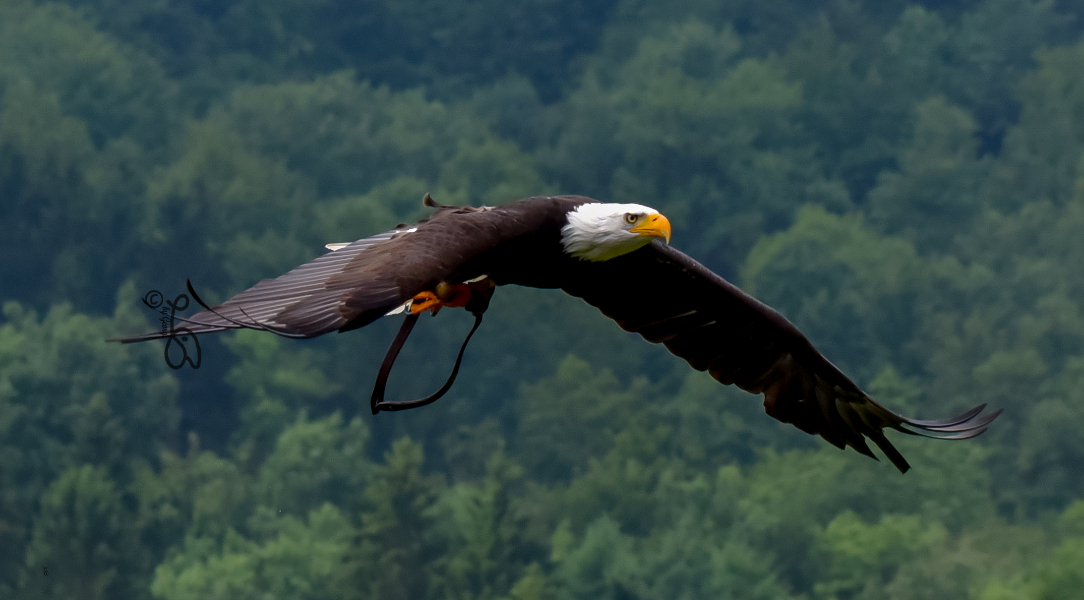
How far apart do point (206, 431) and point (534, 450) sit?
43.7 ft

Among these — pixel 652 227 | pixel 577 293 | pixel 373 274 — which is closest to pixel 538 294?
pixel 577 293

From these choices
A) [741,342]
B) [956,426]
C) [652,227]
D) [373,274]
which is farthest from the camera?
[741,342]

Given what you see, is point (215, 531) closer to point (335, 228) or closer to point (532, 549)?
point (532, 549)

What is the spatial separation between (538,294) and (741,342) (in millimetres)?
56589

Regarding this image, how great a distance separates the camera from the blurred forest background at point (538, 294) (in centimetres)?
5359

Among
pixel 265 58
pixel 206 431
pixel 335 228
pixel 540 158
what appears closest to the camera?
pixel 206 431

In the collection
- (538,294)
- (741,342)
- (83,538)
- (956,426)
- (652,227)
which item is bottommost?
(83,538)

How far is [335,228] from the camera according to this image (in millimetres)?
69938

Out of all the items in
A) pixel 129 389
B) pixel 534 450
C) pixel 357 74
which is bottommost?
pixel 534 450

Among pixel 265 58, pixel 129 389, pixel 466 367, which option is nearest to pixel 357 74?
pixel 265 58

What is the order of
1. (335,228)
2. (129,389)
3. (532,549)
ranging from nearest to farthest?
(532,549)
(129,389)
(335,228)

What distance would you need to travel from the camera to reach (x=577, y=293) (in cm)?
906

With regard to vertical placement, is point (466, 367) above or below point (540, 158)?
below

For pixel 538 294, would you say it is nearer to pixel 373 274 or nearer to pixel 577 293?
pixel 577 293
